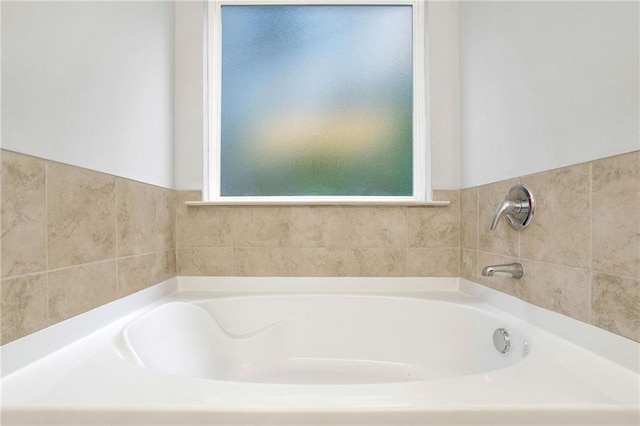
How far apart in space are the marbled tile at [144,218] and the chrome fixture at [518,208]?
129 cm

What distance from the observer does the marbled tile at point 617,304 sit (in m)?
0.75

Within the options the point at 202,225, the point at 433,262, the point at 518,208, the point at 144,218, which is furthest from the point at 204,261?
the point at 518,208

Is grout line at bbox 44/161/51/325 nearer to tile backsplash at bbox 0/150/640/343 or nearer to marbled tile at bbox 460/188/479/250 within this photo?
tile backsplash at bbox 0/150/640/343

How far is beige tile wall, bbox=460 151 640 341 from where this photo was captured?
2.53 ft

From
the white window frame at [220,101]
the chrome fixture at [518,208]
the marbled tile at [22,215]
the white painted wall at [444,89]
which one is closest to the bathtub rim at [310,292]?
the marbled tile at [22,215]

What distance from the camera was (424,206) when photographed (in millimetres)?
1692

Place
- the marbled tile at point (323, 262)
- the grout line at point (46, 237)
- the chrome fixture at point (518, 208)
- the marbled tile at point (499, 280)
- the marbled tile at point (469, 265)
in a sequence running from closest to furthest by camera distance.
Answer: the grout line at point (46, 237)
the chrome fixture at point (518, 208)
the marbled tile at point (499, 280)
the marbled tile at point (469, 265)
the marbled tile at point (323, 262)

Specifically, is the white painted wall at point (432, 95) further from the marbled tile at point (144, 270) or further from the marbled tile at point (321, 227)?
the marbled tile at point (321, 227)

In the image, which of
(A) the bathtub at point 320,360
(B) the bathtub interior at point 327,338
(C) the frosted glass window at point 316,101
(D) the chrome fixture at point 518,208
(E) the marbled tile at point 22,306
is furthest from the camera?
(C) the frosted glass window at point 316,101

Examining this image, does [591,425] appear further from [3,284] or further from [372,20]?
[372,20]

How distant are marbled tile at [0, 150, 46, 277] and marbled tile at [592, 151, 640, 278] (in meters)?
1.40

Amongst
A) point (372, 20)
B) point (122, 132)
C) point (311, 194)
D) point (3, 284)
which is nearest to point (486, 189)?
point (311, 194)

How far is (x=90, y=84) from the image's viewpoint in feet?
3.41

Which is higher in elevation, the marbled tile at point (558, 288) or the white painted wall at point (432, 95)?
the white painted wall at point (432, 95)
